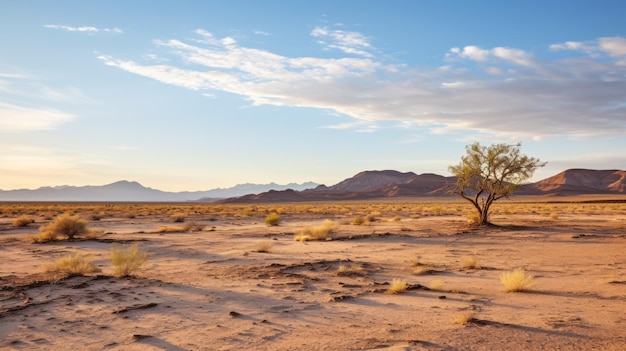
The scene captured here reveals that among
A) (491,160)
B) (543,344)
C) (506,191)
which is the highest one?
(491,160)

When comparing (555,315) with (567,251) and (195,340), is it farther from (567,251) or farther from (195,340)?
(567,251)

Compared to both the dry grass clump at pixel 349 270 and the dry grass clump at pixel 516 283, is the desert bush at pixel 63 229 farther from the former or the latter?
the dry grass clump at pixel 516 283

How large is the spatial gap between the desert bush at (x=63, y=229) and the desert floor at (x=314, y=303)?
3120mm

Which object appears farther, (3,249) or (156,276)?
(3,249)

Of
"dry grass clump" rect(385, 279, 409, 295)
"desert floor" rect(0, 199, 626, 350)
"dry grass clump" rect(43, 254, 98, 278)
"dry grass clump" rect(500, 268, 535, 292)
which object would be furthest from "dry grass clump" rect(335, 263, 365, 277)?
"dry grass clump" rect(43, 254, 98, 278)

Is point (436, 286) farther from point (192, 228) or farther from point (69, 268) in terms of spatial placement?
point (192, 228)

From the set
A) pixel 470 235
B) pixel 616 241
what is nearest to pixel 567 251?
pixel 616 241

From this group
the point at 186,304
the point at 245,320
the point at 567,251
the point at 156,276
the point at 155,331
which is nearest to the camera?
the point at 155,331

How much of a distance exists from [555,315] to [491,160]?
77.4 feet

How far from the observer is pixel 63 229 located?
24.2 metres

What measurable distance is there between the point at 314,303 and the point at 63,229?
1768 cm

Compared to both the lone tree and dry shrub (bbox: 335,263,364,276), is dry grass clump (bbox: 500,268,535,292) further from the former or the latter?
the lone tree

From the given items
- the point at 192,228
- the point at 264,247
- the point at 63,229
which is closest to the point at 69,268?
the point at 264,247

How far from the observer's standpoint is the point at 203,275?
1438 cm
